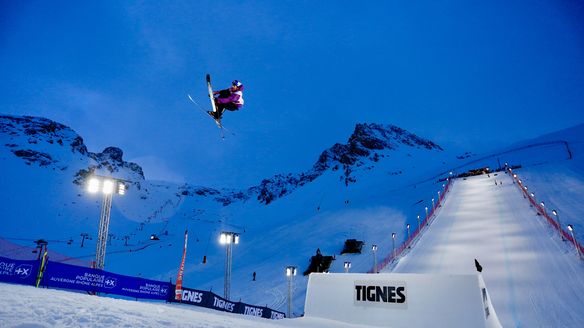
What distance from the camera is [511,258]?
76.4ft

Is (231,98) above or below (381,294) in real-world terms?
above

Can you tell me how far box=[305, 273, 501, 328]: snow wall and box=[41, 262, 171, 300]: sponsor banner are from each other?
10179mm

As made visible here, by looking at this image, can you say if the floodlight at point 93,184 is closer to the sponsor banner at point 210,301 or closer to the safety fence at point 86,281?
the safety fence at point 86,281

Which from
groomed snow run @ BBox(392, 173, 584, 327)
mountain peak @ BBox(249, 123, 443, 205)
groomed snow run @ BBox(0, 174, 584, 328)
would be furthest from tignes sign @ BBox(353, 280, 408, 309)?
mountain peak @ BBox(249, 123, 443, 205)

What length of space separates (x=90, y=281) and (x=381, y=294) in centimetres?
1269

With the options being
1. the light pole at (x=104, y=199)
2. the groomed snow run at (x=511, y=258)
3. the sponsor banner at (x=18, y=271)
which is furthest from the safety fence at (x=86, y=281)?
the groomed snow run at (x=511, y=258)

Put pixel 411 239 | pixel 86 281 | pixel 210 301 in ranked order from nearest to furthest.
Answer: pixel 86 281
pixel 210 301
pixel 411 239

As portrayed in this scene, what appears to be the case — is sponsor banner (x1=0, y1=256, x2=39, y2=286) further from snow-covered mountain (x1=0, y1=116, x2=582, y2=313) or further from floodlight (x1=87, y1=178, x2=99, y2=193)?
snow-covered mountain (x1=0, y1=116, x2=582, y2=313)

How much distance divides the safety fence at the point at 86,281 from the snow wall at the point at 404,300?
10344 millimetres

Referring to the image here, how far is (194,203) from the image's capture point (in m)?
198

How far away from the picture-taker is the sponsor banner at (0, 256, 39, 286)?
1239 centimetres

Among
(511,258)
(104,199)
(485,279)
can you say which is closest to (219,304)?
(104,199)

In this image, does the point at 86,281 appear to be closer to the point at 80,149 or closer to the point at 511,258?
the point at 511,258

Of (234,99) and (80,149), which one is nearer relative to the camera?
(234,99)
